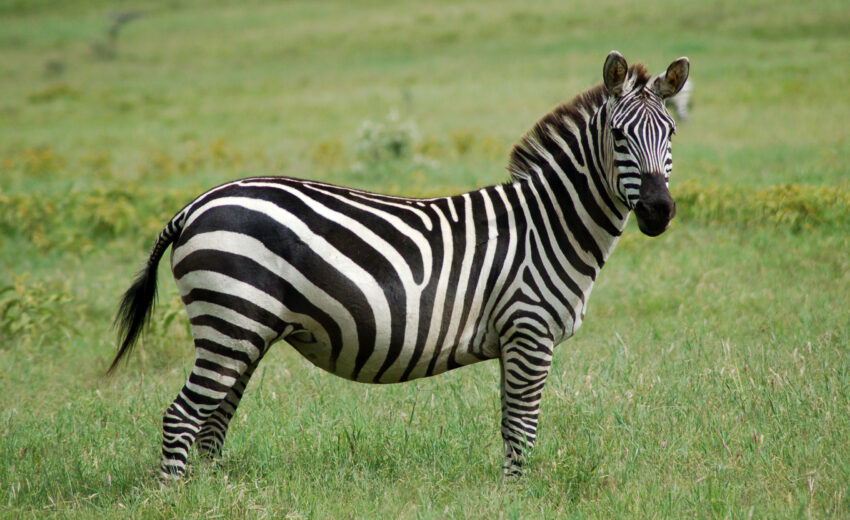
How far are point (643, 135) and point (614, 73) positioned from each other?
0.42 metres

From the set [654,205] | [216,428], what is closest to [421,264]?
[654,205]

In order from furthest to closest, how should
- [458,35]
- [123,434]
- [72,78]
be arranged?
[458,35] → [72,78] → [123,434]

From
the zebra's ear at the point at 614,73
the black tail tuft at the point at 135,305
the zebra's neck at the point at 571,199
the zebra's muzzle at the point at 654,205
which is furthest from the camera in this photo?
the black tail tuft at the point at 135,305

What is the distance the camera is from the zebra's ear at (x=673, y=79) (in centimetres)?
440

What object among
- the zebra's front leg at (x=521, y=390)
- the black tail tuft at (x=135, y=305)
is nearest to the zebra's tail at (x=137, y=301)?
the black tail tuft at (x=135, y=305)

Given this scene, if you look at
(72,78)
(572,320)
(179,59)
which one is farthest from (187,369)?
(179,59)

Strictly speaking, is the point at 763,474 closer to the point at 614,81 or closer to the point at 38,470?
the point at 614,81

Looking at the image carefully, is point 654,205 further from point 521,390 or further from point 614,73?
point 521,390

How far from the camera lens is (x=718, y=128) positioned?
15.9 meters

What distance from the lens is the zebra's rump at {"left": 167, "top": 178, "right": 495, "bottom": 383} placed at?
413 centimetres

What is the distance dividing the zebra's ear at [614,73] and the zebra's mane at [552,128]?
0.15 meters

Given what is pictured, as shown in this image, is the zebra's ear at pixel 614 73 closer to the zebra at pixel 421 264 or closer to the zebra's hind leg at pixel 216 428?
the zebra at pixel 421 264

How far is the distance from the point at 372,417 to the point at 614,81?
8.88 feet

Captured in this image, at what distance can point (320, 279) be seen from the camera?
4.17 metres
